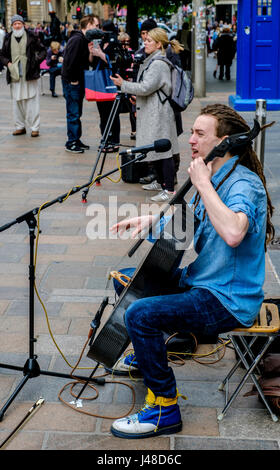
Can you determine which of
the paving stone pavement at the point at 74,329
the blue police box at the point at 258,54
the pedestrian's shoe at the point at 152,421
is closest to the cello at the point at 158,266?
the pedestrian's shoe at the point at 152,421

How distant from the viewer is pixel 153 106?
22.5 ft

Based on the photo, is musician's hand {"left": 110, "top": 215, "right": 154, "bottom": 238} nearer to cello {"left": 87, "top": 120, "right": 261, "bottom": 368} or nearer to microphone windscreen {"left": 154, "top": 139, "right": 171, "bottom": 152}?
cello {"left": 87, "top": 120, "right": 261, "bottom": 368}

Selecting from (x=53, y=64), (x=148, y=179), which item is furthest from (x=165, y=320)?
(x=53, y=64)

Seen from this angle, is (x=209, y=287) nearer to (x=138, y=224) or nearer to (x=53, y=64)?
(x=138, y=224)

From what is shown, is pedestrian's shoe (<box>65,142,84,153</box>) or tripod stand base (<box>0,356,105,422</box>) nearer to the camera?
tripod stand base (<box>0,356,105,422</box>)

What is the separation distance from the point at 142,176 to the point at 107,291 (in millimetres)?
3442

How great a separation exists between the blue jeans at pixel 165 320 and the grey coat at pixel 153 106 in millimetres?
4077

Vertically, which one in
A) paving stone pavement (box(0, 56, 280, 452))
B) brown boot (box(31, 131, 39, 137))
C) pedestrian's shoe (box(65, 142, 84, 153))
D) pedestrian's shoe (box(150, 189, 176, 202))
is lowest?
paving stone pavement (box(0, 56, 280, 452))

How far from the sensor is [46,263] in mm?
5328

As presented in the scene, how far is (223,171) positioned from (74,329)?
1666 mm

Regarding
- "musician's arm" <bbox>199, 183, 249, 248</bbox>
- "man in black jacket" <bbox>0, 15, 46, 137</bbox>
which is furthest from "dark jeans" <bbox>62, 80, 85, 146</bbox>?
"musician's arm" <bbox>199, 183, 249, 248</bbox>

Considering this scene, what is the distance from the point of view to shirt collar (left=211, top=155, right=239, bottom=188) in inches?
116

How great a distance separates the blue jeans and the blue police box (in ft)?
28.8
